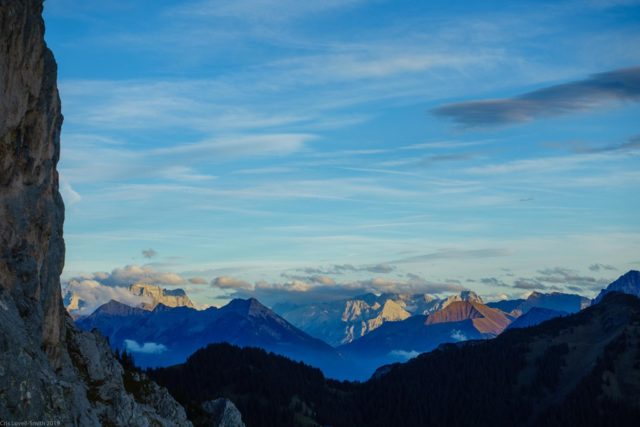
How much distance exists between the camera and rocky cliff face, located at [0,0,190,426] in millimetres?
93438

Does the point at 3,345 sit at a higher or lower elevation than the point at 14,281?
lower

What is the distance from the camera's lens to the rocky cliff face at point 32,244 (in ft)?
307

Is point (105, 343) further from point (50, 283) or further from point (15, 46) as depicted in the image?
point (15, 46)

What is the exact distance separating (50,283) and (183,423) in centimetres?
8125

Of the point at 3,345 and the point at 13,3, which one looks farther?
the point at 13,3

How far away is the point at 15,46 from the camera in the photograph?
10412 centimetres

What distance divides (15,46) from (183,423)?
112497 millimetres

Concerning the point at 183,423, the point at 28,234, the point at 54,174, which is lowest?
the point at 183,423

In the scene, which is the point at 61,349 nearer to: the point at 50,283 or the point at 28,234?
the point at 50,283

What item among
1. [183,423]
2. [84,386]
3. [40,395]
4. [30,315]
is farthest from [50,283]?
[183,423]

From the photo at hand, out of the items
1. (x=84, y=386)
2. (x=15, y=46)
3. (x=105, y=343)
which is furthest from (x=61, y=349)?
(x=15, y=46)

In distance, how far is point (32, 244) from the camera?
376 ft

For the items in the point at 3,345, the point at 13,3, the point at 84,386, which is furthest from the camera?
the point at 84,386

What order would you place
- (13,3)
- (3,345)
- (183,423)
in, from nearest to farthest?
(3,345) < (13,3) < (183,423)
